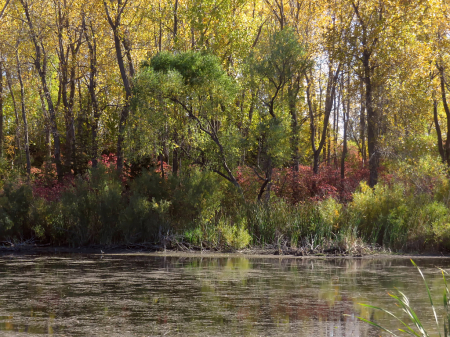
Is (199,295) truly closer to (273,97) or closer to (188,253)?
(188,253)

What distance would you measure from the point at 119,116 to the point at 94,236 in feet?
39.4

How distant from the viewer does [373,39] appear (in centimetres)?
2452

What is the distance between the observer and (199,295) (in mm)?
9773

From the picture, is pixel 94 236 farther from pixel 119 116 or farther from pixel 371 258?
pixel 119 116

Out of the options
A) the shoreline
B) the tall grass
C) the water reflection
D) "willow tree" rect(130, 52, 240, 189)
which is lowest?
the water reflection

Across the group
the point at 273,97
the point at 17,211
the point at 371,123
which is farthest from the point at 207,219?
the point at 371,123

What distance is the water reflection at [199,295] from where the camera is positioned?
294 inches

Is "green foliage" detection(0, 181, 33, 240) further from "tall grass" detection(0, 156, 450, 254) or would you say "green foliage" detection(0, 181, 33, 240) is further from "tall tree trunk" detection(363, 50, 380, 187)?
"tall tree trunk" detection(363, 50, 380, 187)

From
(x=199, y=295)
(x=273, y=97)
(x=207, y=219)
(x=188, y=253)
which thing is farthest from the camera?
(x=273, y=97)

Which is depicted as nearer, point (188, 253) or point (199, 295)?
point (199, 295)

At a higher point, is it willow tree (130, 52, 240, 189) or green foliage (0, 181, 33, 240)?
willow tree (130, 52, 240, 189)

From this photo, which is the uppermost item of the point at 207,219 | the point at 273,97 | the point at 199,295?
the point at 273,97

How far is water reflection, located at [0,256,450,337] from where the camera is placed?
24.5 ft

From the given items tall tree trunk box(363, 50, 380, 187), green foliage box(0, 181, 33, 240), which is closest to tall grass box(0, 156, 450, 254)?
green foliage box(0, 181, 33, 240)
